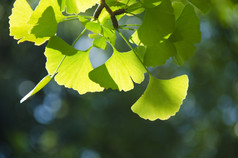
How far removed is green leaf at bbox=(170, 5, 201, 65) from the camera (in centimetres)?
62

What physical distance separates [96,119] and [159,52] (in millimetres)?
6719

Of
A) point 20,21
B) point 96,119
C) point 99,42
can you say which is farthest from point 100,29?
point 96,119

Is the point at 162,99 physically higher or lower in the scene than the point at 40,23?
lower

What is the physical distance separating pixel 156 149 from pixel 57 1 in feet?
21.5

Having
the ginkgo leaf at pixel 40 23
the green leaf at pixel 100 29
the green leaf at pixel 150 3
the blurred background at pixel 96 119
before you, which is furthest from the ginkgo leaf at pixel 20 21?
the blurred background at pixel 96 119

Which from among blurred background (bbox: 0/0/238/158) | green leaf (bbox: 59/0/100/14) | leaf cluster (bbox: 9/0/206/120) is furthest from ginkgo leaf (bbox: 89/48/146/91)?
blurred background (bbox: 0/0/238/158)

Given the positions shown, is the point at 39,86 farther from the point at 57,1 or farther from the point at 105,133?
the point at 105,133

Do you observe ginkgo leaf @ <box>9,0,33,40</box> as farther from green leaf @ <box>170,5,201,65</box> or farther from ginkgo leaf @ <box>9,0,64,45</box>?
green leaf @ <box>170,5,201,65</box>

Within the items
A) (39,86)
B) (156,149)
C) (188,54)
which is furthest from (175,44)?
(156,149)

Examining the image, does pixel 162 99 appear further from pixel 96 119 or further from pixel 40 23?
pixel 96 119

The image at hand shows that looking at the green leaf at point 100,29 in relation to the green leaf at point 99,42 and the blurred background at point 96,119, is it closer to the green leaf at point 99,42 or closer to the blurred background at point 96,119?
the green leaf at point 99,42

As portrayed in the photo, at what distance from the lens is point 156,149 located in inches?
270

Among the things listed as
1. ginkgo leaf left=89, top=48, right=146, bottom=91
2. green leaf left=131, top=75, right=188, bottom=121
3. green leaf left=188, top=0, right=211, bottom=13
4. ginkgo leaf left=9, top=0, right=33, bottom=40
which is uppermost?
ginkgo leaf left=9, top=0, right=33, bottom=40

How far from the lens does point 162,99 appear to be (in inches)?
Answer: 28.3
